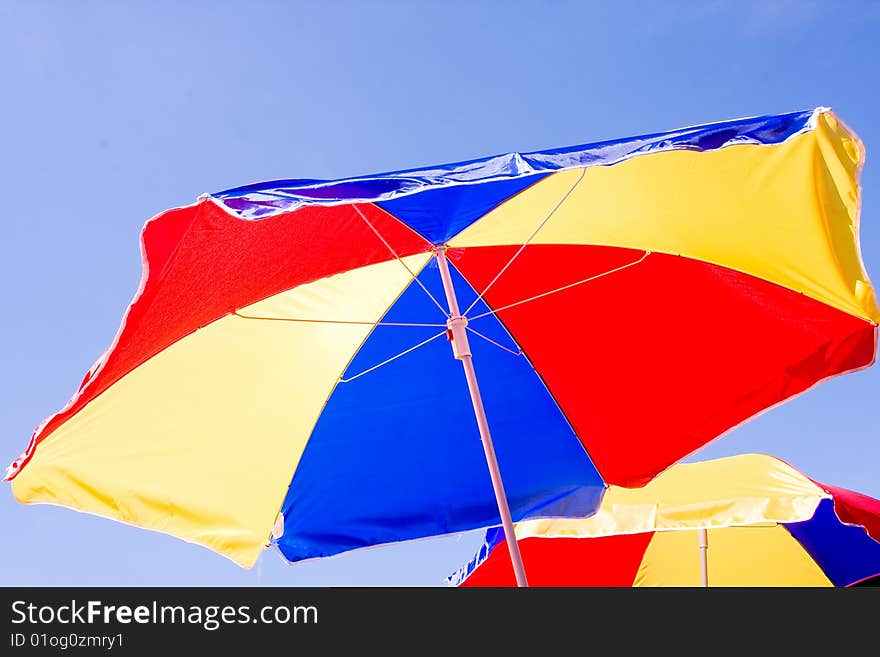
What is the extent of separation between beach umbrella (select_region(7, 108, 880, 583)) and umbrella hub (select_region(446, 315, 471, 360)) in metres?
0.01

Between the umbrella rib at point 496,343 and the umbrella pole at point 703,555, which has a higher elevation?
the umbrella rib at point 496,343

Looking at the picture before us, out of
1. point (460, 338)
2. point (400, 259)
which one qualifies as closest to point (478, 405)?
point (460, 338)

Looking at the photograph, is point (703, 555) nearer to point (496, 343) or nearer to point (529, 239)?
point (496, 343)

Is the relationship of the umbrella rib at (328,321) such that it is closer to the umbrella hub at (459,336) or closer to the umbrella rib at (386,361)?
the umbrella rib at (386,361)

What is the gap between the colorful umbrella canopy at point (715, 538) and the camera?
521cm

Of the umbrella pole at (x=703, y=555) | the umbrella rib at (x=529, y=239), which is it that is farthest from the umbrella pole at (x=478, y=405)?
the umbrella pole at (x=703, y=555)

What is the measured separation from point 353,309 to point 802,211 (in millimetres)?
1908

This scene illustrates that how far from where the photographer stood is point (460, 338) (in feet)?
13.0

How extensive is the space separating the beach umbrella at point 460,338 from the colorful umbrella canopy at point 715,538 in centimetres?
89

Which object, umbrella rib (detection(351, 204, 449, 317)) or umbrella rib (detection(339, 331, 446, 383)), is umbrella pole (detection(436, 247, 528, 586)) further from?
umbrella rib (detection(339, 331, 446, 383))

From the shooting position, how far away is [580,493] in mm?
4238

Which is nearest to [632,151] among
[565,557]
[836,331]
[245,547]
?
[836,331]

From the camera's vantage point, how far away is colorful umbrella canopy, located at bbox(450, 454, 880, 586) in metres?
5.21
